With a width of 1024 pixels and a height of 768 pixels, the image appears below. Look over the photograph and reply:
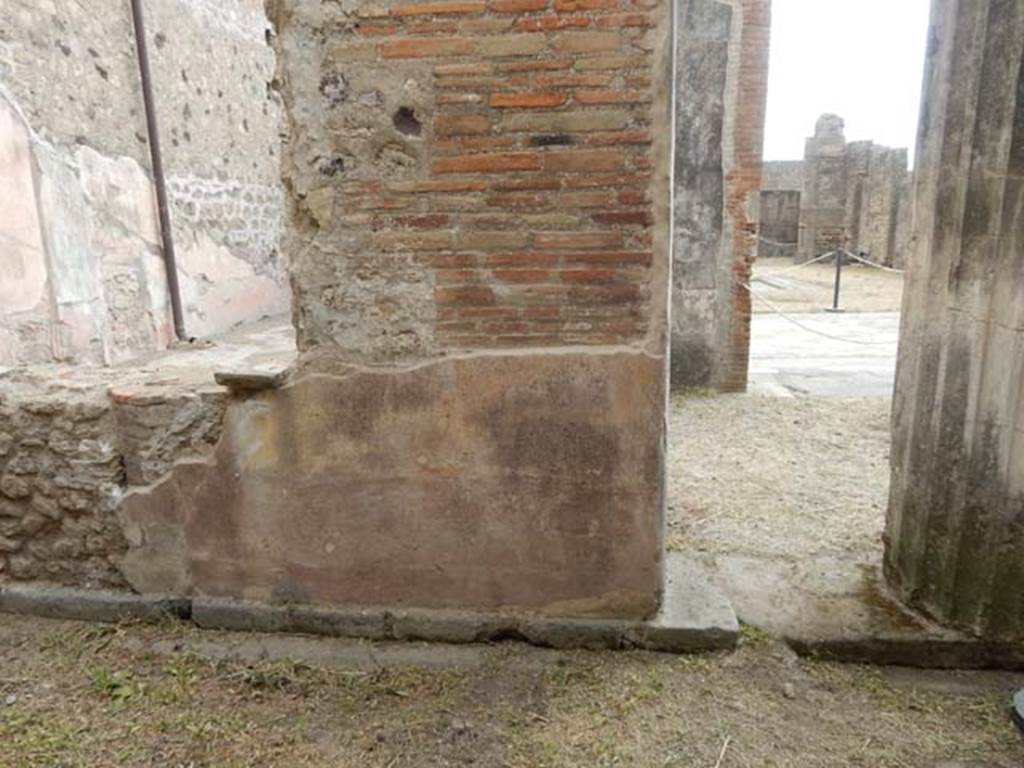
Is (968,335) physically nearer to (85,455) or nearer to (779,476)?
(779,476)

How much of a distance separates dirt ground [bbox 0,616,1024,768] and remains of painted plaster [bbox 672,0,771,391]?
418 centimetres

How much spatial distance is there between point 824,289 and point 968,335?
15047 millimetres

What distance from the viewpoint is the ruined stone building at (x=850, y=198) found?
20297 millimetres

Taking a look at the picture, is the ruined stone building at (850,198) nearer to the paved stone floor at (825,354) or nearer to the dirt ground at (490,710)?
the paved stone floor at (825,354)

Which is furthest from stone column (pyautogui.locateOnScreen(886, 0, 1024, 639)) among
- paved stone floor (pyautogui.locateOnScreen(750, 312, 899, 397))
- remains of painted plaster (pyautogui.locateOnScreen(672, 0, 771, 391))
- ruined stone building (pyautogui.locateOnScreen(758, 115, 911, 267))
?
ruined stone building (pyautogui.locateOnScreen(758, 115, 911, 267))

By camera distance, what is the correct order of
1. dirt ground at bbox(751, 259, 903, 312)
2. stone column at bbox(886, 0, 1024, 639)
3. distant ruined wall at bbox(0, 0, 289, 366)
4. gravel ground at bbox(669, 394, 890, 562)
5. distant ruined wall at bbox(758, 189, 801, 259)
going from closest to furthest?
1. stone column at bbox(886, 0, 1024, 639)
2. gravel ground at bbox(669, 394, 890, 562)
3. distant ruined wall at bbox(0, 0, 289, 366)
4. dirt ground at bbox(751, 259, 903, 312)
5. distant ruined wall at bbox(758, 189, 801, 259)

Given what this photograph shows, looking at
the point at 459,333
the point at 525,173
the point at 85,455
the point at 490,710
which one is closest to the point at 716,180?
the point at 525,173

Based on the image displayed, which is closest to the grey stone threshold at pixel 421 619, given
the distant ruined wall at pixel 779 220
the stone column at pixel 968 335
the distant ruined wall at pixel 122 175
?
the stone column at pixel 968 335

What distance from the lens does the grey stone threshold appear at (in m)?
2.43

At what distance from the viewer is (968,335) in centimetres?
224

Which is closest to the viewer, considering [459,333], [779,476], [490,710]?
[490,710]

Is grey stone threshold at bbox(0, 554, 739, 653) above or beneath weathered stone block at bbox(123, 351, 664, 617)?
beneath

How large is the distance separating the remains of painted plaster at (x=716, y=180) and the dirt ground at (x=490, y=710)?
4180 mm

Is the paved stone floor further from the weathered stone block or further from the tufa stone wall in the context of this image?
the tufa stone wall
